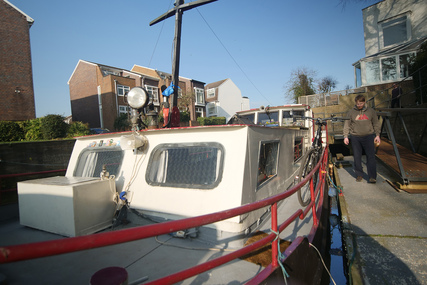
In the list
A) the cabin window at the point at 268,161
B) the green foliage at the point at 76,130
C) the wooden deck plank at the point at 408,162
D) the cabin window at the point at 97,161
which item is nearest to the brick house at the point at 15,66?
the green foliage at the point at 76,130

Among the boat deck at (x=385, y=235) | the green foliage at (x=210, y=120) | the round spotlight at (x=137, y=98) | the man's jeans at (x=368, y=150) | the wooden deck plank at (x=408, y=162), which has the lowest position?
the boat deck at (x=385, y=235)

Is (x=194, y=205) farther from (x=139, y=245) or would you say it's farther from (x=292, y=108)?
(x=292, y=108)

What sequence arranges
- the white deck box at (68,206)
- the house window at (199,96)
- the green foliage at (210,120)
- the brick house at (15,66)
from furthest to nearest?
the house window at (199,96) → the green foliage at (210,120) → the brick house at (15,66) → the white deck box at (68,206)

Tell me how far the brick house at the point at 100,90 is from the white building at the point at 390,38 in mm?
22250

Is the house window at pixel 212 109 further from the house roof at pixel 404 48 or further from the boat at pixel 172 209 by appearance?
the boat at pixel 172 209

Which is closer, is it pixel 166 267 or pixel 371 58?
pixel 166 267

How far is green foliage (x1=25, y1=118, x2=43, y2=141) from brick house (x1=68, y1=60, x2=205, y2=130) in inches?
657

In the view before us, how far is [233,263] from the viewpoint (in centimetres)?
227

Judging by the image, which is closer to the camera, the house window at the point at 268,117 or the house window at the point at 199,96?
the house window at the point at 268,117

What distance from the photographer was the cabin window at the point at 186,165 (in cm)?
290

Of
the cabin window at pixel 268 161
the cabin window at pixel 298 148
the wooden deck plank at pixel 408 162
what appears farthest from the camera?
the cabin window at pixel 298 148

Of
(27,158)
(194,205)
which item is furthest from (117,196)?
(27,158)

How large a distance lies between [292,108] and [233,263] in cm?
561

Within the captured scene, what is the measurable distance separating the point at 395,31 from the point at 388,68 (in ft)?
14.0
